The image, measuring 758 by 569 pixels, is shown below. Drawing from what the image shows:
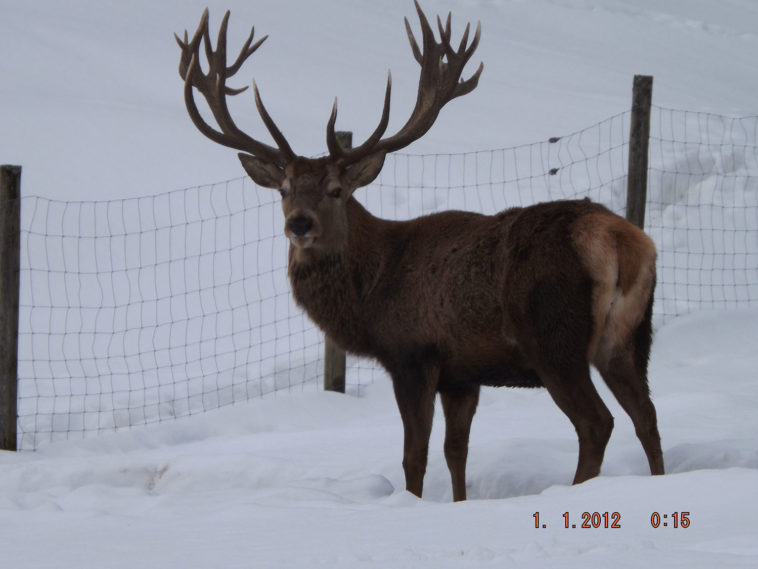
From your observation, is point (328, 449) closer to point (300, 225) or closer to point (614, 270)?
point (300, 225)

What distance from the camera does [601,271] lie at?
5.39 metres

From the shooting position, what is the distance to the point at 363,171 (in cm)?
659

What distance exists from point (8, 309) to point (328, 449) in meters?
2.45

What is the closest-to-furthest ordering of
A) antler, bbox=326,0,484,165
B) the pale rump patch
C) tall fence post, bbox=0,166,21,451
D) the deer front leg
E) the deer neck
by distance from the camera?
the pale rump patch < the deer front leg < the deer neck < antler, bbox=326,0,484,165 < tall fence post, bbox=0,166,21,451

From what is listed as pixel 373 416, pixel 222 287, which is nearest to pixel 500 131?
pixel 222 287

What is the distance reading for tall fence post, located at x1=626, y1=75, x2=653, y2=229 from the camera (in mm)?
8797

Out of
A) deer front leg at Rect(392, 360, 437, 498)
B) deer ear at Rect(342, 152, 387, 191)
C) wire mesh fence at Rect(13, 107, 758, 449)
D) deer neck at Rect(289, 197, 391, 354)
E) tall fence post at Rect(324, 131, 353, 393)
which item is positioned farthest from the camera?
wire mesh fence at Rect(13, 107, 758, 449)

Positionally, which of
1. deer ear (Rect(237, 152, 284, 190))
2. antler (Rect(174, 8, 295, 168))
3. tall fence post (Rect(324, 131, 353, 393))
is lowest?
tall fence post (Rect(324, 131, 353, 393))

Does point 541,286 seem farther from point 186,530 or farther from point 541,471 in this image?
point 186,530

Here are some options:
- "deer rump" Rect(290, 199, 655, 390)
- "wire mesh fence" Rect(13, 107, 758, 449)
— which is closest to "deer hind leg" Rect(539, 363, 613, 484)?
"deer rump" Rect(290, 199, 655, 390)

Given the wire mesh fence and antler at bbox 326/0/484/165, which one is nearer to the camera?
antler at bbox 326/0/484/165

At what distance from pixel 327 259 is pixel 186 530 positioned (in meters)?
2.54

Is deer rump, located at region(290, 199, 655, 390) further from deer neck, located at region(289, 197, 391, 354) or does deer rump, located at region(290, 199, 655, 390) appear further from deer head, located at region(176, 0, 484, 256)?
A: deer head, located at region(176, 0, 484, 256)

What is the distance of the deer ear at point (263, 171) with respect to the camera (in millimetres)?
6602
